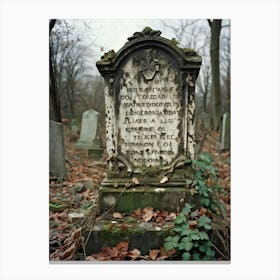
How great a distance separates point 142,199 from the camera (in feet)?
10.0

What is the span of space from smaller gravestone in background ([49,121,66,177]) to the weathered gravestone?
2.24 m

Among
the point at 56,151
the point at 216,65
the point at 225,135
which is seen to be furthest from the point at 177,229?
the point at 216,65

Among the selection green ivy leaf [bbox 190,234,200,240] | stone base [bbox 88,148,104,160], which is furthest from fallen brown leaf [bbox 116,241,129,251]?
stone base [bbox 88,148,104,160]

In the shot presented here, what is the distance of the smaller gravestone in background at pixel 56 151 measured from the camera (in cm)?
509

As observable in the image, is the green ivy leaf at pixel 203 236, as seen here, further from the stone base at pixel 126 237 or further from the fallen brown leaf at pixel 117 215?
the fallen brown leaf at pixel 117 215

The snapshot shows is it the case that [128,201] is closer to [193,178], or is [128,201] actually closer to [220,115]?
[193,178]

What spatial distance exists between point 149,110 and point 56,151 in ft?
8.65

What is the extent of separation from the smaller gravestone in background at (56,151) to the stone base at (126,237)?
2590mm

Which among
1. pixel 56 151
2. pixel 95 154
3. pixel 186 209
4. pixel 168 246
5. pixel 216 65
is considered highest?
pixel 216 65

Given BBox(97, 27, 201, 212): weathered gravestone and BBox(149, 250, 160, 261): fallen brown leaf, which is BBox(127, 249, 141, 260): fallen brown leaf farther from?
BBox(97, 27, 201, 212): weathered gravestone

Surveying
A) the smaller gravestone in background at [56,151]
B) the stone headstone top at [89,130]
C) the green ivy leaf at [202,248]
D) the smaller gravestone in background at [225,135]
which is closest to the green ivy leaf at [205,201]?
the green ivy leaf at [202,248]

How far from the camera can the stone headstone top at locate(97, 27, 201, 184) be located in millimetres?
3133

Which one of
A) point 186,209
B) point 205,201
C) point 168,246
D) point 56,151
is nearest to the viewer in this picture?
point 168,246

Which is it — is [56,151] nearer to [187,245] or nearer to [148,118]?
[148,118]
